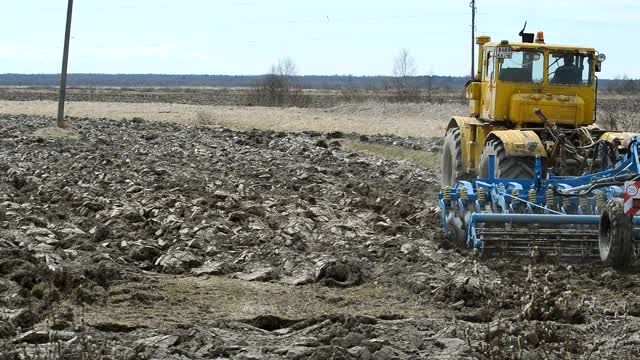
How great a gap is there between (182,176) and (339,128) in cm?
2161

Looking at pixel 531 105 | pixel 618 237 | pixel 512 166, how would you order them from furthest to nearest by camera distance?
1. pixel 531 105
2. pixel 512 166
3. pixel 618 237

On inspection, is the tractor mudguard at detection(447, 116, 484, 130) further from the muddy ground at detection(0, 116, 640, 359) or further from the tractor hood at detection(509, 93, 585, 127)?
the muddy ground at detection(0, 116, 640, 359)

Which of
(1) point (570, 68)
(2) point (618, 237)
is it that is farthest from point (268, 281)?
(1) point (570, 68)

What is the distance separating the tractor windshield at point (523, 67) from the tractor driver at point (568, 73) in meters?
0.23

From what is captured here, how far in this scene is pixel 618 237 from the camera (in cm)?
890

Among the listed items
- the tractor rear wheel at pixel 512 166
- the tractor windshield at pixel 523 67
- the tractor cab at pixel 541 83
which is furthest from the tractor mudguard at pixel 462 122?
the tractor rear wheel at pixel 512 166

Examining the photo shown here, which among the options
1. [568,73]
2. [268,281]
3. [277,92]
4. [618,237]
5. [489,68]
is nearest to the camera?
[268,281]

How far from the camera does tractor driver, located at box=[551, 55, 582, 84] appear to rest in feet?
45.1

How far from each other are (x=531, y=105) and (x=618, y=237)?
185 inches

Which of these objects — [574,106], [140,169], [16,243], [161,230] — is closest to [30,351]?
[16,243]

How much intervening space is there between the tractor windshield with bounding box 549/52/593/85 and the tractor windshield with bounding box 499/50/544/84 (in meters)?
0.17

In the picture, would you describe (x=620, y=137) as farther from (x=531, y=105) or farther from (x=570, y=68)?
(x=570, y=68)

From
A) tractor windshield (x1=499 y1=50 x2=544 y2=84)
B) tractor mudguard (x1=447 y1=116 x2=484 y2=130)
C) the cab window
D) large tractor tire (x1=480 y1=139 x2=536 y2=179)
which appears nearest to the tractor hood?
tractor windshield (x1=499 y1=50 x2=544 y2=84)

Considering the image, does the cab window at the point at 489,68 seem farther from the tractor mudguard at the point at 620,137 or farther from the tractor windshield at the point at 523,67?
the tractor mudguard at the point at 620,137
